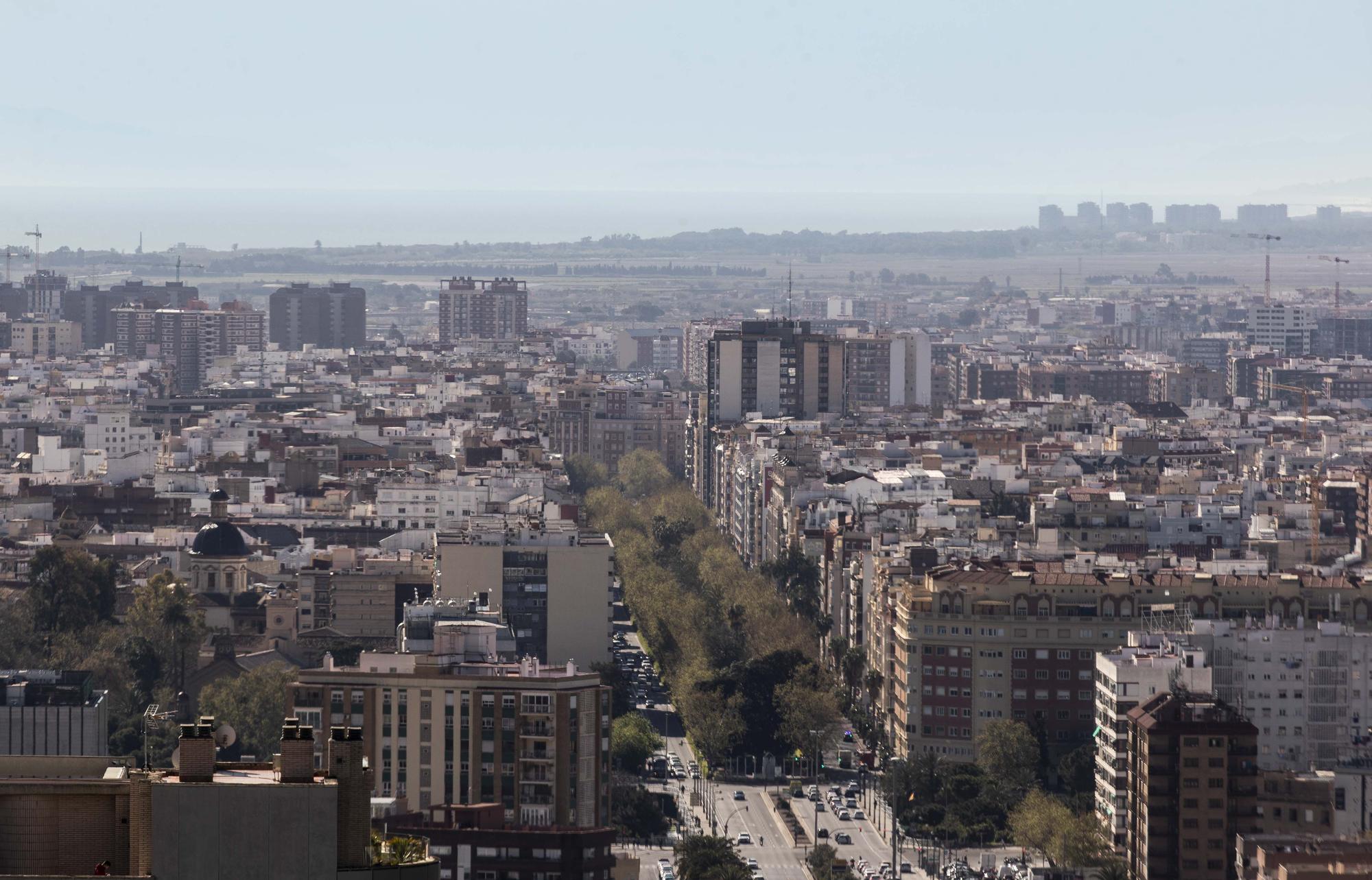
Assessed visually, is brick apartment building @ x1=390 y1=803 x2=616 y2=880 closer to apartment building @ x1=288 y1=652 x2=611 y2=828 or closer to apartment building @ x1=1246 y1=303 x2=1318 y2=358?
apartment building @ x1=288 y1=652 x2=611 y2=828

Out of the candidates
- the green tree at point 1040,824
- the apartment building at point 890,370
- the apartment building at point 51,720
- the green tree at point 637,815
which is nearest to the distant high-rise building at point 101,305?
the apartment building at point 890,370

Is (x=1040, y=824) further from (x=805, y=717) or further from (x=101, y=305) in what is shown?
(x=101, y=305)

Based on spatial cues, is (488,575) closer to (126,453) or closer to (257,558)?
(257,558)

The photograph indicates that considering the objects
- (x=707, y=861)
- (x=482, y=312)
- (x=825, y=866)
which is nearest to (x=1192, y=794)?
(x=825, y=866)

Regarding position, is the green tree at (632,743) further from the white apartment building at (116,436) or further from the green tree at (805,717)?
the white apartment building at (116,436)

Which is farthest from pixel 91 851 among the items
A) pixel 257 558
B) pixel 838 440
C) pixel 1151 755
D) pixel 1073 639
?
pixel 838 440
